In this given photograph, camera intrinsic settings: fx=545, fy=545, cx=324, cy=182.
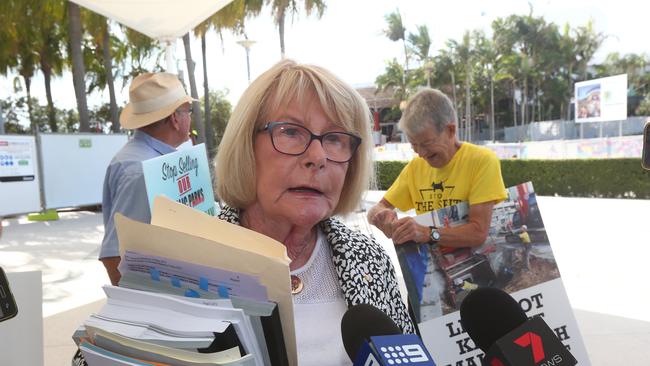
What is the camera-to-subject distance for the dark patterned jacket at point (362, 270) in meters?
1.54

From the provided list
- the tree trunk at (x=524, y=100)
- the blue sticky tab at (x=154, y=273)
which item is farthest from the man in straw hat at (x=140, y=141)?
the tree trunk at (x=524, y=100)

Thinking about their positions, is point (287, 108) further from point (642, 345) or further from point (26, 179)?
point (26, 179)

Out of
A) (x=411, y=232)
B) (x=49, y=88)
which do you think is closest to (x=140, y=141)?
(x=411, y=232)

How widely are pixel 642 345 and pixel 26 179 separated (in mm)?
12257

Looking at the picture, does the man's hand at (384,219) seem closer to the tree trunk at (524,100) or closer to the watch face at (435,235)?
the watch face at (435,235)

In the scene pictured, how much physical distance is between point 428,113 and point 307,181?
159cm

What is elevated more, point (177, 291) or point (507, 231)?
point (177, 291)

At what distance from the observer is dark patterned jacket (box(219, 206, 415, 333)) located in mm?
1541

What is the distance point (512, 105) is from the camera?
6525 cm

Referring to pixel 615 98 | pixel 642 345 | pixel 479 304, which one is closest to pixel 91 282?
pixel 642 345

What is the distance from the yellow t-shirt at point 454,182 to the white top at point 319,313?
55.3 inches

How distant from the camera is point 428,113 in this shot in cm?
282

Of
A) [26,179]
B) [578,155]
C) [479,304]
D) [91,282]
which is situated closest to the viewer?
[479,304]

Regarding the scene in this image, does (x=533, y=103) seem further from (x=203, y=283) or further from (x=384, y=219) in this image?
(x=203, y=283)
